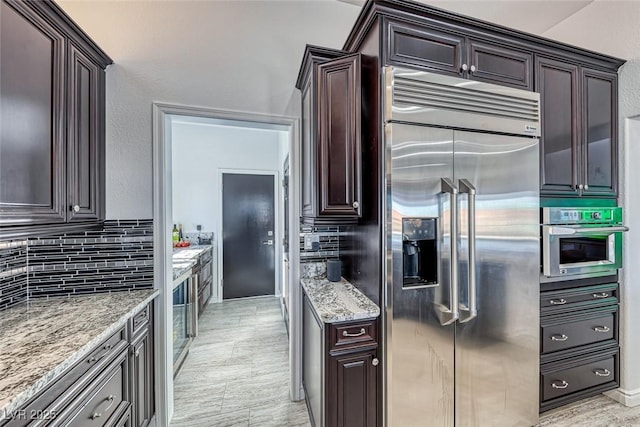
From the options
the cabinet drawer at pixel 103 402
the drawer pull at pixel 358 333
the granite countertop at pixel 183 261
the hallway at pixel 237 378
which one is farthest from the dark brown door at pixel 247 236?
the drawer pull at pixel 358 333

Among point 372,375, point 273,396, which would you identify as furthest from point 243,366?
point 372,375

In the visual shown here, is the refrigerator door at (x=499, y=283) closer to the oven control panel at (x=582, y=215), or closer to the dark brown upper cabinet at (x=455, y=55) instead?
the oven control panel at (x=582, y=215)

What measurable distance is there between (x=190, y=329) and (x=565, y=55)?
13.8ft

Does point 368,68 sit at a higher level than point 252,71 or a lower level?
lower

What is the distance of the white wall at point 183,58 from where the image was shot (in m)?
1.89

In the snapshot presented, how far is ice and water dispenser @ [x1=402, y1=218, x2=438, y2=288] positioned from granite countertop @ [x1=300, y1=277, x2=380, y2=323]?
267mm

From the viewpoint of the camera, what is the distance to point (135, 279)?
190cm

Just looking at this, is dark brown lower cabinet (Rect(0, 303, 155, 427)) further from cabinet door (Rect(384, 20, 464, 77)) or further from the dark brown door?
the dark brown door

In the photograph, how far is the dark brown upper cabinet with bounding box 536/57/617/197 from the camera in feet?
6.34

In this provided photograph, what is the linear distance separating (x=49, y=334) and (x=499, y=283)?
237 centimetres

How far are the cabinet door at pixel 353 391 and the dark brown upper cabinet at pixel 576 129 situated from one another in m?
1.75

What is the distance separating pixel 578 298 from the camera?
200 cm

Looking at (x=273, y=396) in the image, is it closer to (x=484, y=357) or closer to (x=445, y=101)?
(x=484, y=357)

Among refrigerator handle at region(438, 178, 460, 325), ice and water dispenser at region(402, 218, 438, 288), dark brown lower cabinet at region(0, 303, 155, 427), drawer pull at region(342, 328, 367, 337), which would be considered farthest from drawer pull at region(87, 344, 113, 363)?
refrigerator handle at region(438, 178, 460, 325)
